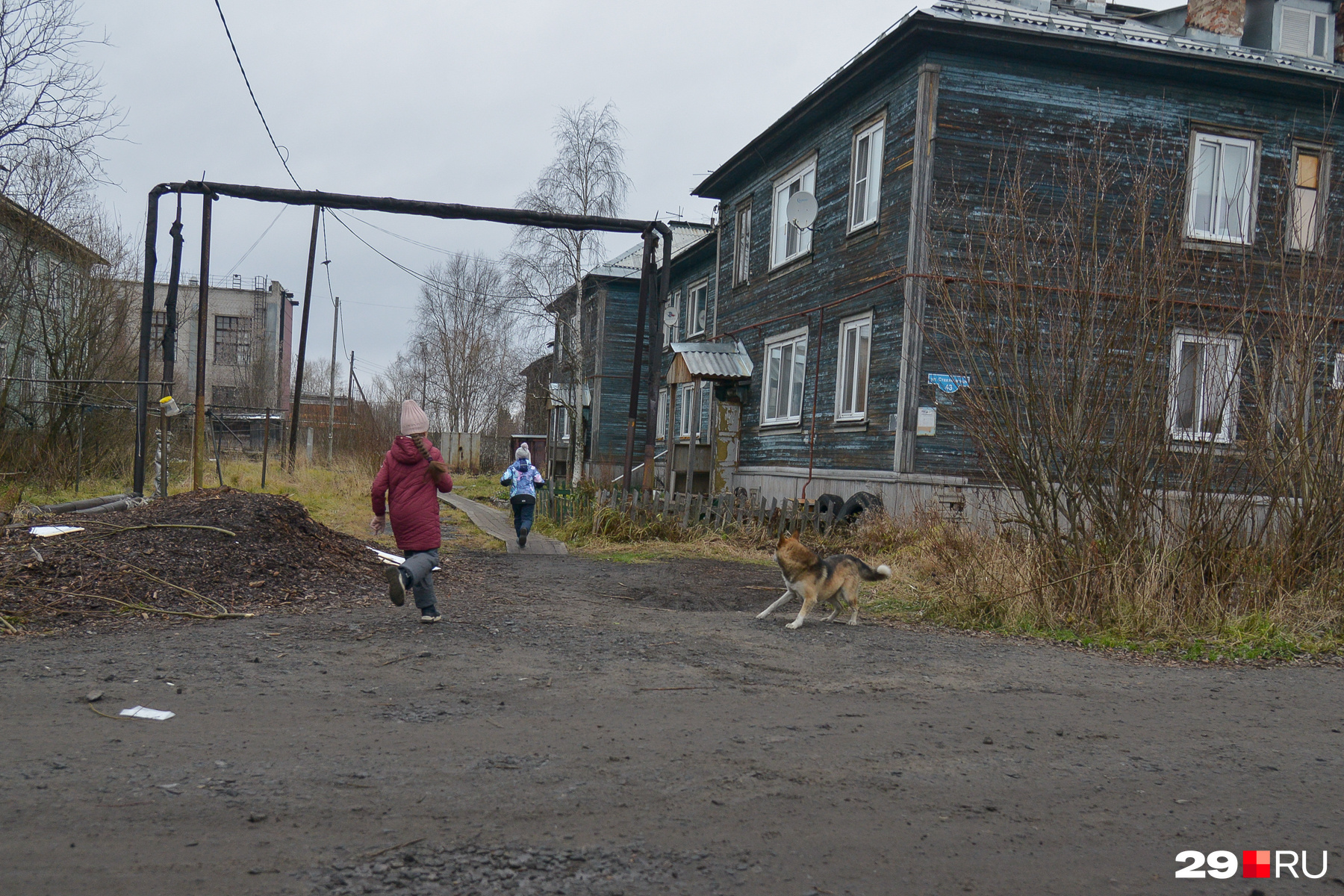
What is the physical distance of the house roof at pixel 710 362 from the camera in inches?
850

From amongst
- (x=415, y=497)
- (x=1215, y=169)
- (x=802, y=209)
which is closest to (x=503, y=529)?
(x=802, y=209)

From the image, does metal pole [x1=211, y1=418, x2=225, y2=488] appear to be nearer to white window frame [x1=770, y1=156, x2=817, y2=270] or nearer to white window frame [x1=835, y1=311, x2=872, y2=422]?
white window frame [x1=835, y1=311, x2=872, y2=422]

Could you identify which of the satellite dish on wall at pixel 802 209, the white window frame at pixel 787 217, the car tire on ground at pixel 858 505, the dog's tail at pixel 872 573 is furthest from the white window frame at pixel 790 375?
the dog's tail at pixel 872 573

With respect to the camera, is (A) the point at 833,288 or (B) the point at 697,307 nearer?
(A) the point at 833,288

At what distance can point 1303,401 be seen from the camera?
28.5 ft

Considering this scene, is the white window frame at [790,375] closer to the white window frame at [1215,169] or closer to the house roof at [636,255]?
the white window frame at [1215,169]

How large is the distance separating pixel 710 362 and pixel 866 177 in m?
5.91

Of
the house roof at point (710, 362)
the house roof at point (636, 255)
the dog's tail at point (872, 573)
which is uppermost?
the house roof at point (636, 255)

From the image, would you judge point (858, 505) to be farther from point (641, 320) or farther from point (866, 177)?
point (866, 177)

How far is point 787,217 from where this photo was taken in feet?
65.3

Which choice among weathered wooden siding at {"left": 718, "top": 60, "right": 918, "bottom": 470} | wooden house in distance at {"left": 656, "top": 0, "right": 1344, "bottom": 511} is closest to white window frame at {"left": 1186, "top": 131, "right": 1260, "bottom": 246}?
wooden house in distance at {"left": 656, "top": 0, "right": 1344, "bottom": 511}

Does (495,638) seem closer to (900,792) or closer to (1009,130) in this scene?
(900,792)

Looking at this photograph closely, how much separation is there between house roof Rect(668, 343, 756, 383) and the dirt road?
47.6 feet

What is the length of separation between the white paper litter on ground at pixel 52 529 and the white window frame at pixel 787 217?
13.4 m
